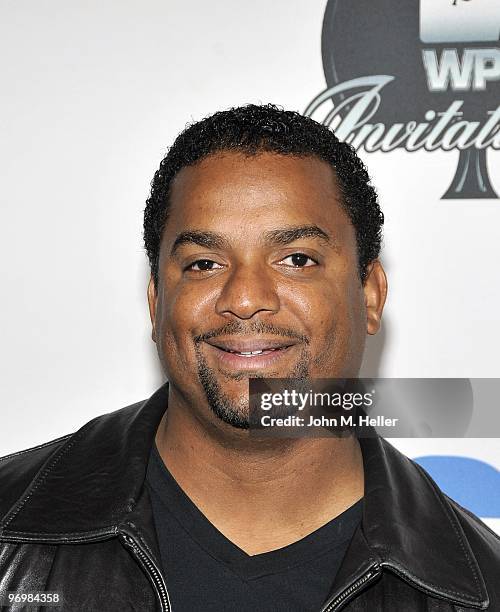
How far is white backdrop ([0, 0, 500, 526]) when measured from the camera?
2.00 meters

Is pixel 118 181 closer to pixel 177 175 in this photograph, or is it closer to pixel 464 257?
pixel 177 175

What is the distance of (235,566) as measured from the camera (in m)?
1.36

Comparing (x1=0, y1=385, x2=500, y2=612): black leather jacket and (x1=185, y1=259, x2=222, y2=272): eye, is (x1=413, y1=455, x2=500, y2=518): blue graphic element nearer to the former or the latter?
(x1=0, y1=385, x2=500, y2=612): black leather jacket

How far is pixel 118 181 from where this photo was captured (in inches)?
80.4

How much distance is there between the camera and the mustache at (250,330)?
1362mm

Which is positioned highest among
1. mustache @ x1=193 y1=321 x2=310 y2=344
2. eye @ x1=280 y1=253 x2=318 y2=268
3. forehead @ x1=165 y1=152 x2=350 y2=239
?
forehead @ x1=165 y1=152 x2=350 y2=239

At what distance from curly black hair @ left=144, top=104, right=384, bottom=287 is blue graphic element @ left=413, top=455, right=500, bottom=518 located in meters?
0.59

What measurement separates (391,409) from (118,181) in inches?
30.3

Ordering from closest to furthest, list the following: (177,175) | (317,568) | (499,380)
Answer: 1. (317,568)
2. (177,175)
3. (499,380)

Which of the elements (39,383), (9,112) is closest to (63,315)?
(39,383)

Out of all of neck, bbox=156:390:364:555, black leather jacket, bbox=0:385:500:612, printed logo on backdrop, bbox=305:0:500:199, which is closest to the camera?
black leather jacket, bbox=0:385:500:612

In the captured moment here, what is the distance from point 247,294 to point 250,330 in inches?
2.2

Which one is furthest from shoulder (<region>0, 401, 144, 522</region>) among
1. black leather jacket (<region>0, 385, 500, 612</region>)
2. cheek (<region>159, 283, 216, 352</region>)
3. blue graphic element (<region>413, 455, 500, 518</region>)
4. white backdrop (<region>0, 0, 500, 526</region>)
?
blue graphic element (<region>413, 455, 500, 518</region>)

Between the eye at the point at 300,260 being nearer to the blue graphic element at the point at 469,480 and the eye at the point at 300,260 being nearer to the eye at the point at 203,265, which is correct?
the eye at the point at 203,265
